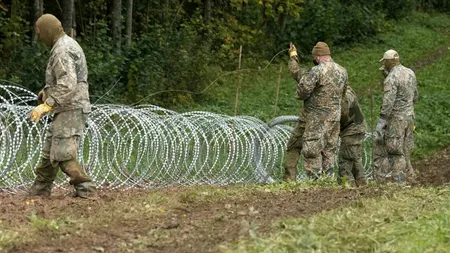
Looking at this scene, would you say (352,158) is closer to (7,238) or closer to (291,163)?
(291,163)

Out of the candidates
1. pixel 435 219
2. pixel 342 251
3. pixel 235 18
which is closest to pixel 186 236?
pixel 342 251

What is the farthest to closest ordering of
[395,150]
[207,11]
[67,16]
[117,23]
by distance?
[207,11], [117,23], [67,16], [395,150]

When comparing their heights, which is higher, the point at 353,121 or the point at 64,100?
the point at 64,100

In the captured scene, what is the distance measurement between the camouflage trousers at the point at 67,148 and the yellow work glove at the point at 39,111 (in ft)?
0.89

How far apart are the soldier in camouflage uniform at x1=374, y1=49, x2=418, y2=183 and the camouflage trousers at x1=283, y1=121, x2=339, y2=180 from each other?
128cm

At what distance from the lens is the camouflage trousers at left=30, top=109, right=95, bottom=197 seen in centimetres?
1008

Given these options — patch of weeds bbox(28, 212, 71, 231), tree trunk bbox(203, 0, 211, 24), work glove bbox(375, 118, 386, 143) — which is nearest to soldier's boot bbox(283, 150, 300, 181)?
work glove bbox(375, 118, 386, 143)

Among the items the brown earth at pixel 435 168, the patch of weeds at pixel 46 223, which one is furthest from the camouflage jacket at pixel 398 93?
the patch of weeds at pixel 46 223

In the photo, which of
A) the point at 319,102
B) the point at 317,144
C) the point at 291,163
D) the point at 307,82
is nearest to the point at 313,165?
the point at 317,144

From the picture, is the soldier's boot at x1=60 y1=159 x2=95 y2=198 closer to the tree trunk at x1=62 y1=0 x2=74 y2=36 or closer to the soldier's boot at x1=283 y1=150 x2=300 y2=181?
the soldier's boot at x1=283 y1=150 x2=300 y2=181

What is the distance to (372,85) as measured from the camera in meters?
27.9

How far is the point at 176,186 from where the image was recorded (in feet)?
42.7

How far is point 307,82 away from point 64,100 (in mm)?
4100

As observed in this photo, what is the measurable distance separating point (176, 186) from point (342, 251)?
5977mm
